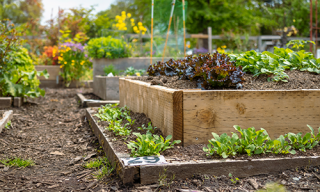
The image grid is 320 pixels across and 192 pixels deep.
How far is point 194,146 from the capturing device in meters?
2.40

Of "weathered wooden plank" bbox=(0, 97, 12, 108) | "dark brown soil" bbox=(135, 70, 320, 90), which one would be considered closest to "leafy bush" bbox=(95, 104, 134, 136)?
"dark brown soil" bbox=(135, 70, 320, 90)

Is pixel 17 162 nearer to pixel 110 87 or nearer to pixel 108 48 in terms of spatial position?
pixel 110 87

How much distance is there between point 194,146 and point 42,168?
1.43 m

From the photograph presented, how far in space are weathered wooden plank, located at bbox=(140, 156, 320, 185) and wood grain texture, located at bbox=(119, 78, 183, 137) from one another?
465 millimetres

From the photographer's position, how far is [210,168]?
6.68 feet

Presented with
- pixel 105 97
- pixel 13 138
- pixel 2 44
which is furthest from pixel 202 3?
pixel 13 138

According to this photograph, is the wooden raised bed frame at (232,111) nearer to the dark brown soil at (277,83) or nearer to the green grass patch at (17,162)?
the dark brown soil at (277,83)

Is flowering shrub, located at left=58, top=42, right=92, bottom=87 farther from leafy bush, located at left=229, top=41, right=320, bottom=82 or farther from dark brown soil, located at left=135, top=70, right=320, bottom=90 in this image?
leafy bush, located at left=229, top=41, right=320, bottom=82

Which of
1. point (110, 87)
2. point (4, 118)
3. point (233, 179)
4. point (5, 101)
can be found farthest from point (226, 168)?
point (5, 101)

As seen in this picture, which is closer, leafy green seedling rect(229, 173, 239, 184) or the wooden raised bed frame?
leafy green seedling rect(229, 173, 239, 184)

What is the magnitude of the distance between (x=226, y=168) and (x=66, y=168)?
149cm

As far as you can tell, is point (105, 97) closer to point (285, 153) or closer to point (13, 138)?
point (13, 138)

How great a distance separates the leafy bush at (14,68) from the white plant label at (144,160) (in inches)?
150

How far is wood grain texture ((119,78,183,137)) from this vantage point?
2.41m
